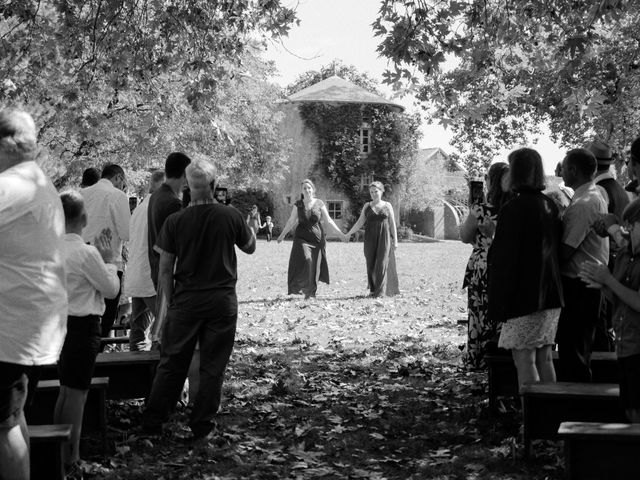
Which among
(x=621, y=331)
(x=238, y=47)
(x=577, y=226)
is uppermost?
(x=238, y=47)

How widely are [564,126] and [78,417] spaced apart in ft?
83.5

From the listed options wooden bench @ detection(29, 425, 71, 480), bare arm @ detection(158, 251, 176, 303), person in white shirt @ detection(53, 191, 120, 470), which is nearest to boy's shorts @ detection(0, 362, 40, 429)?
wooden bench @ detection(29, 425, 71, 480)

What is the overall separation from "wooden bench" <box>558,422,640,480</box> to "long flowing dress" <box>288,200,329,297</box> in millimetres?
12535

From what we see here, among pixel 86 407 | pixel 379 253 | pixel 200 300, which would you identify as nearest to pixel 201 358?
pixel 200 300

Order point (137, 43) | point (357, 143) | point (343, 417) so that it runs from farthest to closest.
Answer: point (357, 143) → point (137, 43) → point (343, 417)

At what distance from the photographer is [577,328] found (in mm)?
6734

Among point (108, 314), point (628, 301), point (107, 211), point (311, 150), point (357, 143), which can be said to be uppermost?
point (357, 143)

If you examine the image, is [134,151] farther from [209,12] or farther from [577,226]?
[577,226]

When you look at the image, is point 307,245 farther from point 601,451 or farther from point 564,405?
point 601,451

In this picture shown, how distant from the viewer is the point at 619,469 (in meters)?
4.98

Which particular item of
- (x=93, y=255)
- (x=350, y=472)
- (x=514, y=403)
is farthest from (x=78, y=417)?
(x=514, y=403)

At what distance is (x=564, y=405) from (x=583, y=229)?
1.25 metres

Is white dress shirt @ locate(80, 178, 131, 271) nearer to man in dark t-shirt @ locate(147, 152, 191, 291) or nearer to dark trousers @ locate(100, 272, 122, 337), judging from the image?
dark trousers @ locate(100, 272, 122, 337)

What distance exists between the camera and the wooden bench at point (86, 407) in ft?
21.3
